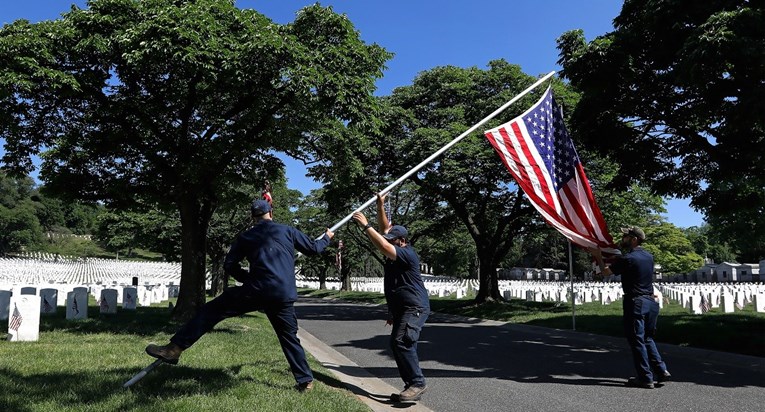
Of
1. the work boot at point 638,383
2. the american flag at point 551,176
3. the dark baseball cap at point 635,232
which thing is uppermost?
the american flag at point 551,176

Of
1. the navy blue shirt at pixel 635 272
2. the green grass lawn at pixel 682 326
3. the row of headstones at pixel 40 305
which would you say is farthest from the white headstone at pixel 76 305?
the navy blue shirt at pixel 635 272

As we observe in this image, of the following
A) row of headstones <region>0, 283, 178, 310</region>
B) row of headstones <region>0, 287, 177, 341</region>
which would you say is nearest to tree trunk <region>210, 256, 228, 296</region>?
row of headstones <region>0, 283, 178, 310</region>

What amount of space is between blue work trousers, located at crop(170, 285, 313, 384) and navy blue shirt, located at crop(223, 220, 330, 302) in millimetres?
105

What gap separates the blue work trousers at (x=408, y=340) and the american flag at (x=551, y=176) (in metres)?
2.57

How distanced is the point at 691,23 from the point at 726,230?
27.0 meters

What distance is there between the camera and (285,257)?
520 centimetres

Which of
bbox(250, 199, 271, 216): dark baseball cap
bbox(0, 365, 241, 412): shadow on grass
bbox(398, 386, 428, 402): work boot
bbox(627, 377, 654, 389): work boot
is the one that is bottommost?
bbox(627, 377, 654, 389): work boot

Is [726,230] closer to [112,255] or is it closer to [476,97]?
[476,97]

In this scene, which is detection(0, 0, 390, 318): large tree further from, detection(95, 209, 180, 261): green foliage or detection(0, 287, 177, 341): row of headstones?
detection(95, 209, 180, 261): green foliage

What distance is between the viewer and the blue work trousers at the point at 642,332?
6.31 metres

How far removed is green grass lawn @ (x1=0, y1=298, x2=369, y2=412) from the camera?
4609mm

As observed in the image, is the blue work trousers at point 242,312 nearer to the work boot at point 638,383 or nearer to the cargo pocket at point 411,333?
the cargo pocket at point 411,333

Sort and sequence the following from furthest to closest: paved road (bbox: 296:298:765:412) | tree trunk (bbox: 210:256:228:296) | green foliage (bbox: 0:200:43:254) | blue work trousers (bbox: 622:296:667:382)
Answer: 1. green foliage (bbox: 0:200:43:254)
2. tree trunk (bbox: 210:256:228:296)
3. blue work trousers (bbox: 622:296:667:382)
4. paved road (bbox: 296:298:765:412)

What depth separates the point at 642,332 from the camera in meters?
6.32
